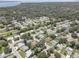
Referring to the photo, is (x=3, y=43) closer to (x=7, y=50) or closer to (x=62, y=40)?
(x=7, y=50)

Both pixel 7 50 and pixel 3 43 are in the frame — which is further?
pixel 3 43

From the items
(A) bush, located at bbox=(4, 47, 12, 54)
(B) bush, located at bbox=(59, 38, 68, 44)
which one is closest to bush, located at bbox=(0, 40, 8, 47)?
(A) bush, located at bbox=(4, 47, 12, 54)

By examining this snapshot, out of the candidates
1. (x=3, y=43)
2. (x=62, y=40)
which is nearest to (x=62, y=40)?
(x=62, y=40)

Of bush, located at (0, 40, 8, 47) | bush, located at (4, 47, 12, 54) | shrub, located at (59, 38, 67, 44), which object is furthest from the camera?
shrub, located at (59, 38, 67, 44)

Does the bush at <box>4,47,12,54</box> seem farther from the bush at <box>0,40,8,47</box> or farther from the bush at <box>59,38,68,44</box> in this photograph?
the bush at <box>59,38,68,44</box>

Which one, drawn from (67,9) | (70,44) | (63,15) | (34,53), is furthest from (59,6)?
(34,53)

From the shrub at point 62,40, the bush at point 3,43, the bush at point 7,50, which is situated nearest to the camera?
the bush at point 7,50

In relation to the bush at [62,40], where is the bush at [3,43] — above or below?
above

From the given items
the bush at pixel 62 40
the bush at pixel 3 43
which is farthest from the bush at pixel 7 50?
the bush at pixel 62 40

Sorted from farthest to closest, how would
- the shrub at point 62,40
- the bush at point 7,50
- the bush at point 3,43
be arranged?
the shrub at point 62,40
the bush at point 3,43
the bush at point 7,50

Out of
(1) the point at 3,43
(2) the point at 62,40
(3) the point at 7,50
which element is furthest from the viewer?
(2) the point at 62,40

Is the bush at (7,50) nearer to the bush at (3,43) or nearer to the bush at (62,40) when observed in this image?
the bush at (3,43)
